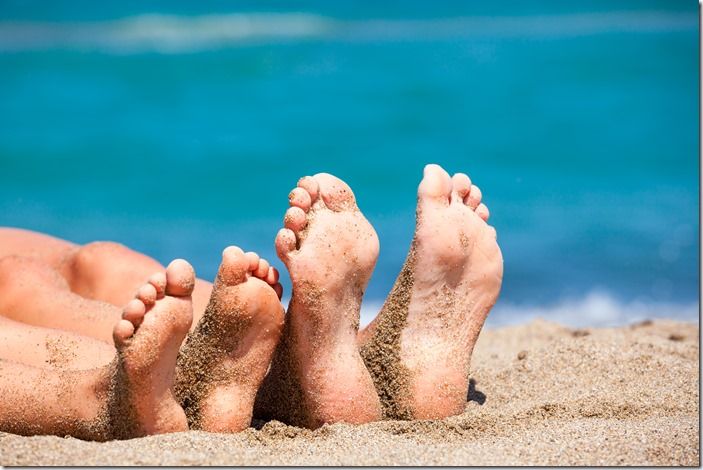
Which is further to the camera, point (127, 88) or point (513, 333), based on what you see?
point (127, 88)

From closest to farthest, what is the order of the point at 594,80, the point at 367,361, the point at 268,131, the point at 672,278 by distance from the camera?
1. the point at 367,361
2. the point at 672,278
3. the point at 268,131
4. the point at 594,80

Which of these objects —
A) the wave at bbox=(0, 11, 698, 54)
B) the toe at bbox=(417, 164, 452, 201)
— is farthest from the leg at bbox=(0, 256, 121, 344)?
the wave at bbox=(0, 11, 698, 54)

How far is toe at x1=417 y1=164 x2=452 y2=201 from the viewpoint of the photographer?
69.6 inches

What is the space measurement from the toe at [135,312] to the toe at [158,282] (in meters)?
0.03

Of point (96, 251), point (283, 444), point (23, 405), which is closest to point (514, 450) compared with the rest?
point (283, 444)

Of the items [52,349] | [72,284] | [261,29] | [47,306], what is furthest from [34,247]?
[261,29]

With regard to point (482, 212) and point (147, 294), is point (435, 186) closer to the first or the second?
point (482, 212)

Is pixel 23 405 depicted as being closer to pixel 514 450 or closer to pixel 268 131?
pixel 514 450

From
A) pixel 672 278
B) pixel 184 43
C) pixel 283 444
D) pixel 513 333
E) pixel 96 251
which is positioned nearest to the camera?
pixel 283 444

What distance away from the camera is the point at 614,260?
443cm

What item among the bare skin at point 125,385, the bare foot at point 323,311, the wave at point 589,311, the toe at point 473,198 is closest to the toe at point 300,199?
the bare foot at point 323,311

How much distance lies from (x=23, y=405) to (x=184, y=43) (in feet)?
21.6

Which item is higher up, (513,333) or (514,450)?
(513,333)

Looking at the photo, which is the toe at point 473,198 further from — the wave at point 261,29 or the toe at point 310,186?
the wave at point 261,29
